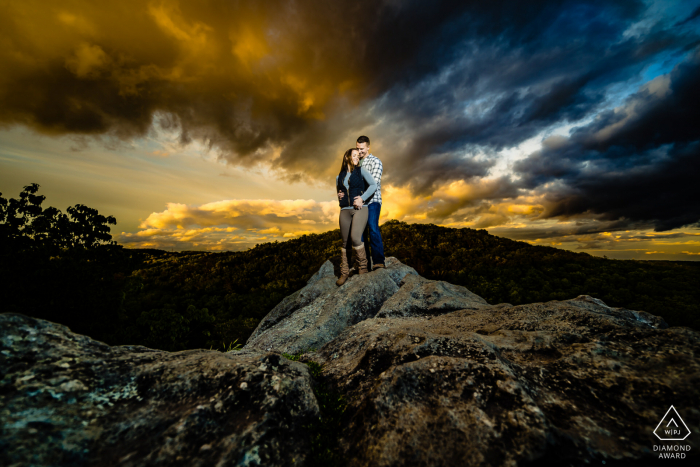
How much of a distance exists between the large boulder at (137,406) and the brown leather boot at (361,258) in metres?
6.35

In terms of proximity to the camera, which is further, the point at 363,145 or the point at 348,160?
the point at 363,145

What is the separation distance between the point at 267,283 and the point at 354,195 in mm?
16613

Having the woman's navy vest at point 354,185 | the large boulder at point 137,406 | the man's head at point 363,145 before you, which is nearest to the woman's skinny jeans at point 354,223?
the woman's navy vest at point 354,185

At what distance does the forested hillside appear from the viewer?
38.4ft

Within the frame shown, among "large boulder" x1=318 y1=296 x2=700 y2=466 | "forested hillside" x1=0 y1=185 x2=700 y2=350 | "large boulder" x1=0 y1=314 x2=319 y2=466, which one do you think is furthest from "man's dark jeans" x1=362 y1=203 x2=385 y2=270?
"forested hillside" x1=0 y1=185 x2=700 y2=350

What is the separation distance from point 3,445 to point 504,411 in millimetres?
4165

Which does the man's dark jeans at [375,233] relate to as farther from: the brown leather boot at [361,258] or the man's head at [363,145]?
the man's head at [363,145]

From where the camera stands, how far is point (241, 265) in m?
27.4

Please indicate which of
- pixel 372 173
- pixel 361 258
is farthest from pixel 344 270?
pixel 372 173

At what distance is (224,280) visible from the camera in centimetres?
2498

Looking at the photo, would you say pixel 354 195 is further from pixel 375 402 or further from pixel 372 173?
pixel 375 402

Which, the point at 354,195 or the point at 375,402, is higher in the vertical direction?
the point at 354,195

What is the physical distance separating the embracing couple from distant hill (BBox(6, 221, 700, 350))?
20.3 feet

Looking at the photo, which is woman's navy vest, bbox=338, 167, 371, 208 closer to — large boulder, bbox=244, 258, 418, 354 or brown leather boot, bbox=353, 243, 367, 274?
brown leather boot, bbox=353, 243, 367, 274
